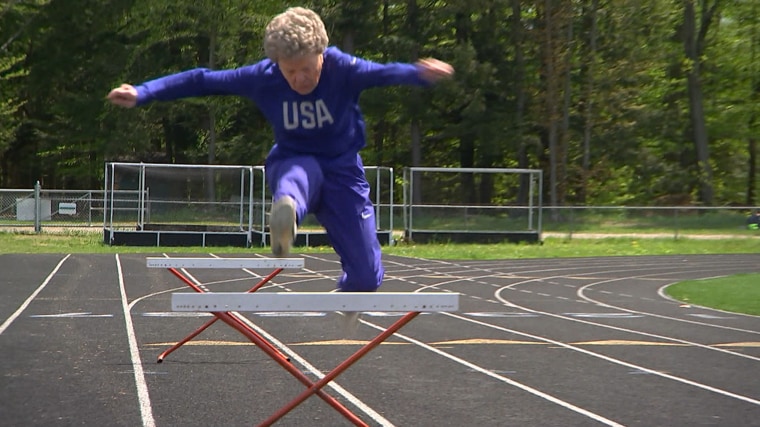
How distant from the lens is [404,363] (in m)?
10.1

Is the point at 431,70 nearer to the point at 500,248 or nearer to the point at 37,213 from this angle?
the point at 500,248

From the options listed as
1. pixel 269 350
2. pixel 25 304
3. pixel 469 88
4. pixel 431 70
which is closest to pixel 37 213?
pixel 469 88

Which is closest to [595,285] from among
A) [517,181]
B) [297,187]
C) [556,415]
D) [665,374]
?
[665,374]

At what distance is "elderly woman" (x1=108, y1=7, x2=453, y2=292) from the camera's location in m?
5.73

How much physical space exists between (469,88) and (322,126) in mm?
39181

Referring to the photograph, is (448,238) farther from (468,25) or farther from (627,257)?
(468,25)

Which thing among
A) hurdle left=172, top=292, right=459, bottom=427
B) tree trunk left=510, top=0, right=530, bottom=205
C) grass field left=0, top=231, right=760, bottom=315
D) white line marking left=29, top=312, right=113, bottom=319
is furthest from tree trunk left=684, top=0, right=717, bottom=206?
hurdle left=172, top=292, right=459, bottom=427

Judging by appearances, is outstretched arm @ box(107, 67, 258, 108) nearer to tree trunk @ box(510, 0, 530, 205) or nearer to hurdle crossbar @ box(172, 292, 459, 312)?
hurdle crossbar @ box(172, 292, 459, 312)

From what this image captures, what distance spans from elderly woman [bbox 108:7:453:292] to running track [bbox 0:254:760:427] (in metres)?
1.58

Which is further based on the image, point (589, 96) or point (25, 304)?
point (589, 96)

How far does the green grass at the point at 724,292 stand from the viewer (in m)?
16.8

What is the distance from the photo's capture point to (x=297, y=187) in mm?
5762

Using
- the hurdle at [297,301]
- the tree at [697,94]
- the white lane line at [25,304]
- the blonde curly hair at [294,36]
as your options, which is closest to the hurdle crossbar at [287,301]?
the hurdle at [297,301]

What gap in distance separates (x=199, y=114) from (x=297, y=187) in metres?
41.8
